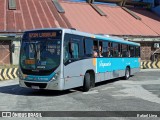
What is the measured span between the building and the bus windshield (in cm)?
1877

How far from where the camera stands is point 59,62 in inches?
481

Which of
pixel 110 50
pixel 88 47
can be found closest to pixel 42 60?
pixel 88 47

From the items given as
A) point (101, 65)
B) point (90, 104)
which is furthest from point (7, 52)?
point (90, 104)

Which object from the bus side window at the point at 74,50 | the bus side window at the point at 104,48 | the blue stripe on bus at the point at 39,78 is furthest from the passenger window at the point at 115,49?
the blue stripe on bus at the point at 39,78

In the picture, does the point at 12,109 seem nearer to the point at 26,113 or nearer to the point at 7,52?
the point at 26,113

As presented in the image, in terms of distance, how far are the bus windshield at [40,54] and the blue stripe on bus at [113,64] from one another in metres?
3.65

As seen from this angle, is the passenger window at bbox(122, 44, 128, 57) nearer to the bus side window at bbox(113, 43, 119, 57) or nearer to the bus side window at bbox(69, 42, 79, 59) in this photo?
the bus side window at bbox(113, 43, 119, 57)

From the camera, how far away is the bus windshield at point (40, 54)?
12.3 meters

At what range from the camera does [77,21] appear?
39.0 metres

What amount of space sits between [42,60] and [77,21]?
27090mm

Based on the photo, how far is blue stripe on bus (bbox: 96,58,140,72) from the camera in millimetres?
15789

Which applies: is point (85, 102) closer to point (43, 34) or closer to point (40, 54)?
point (40, 54)

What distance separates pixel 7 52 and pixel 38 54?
68.7 ft

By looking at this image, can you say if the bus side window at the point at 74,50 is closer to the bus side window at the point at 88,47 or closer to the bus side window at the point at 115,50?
the bus side window at the point at 88,47
